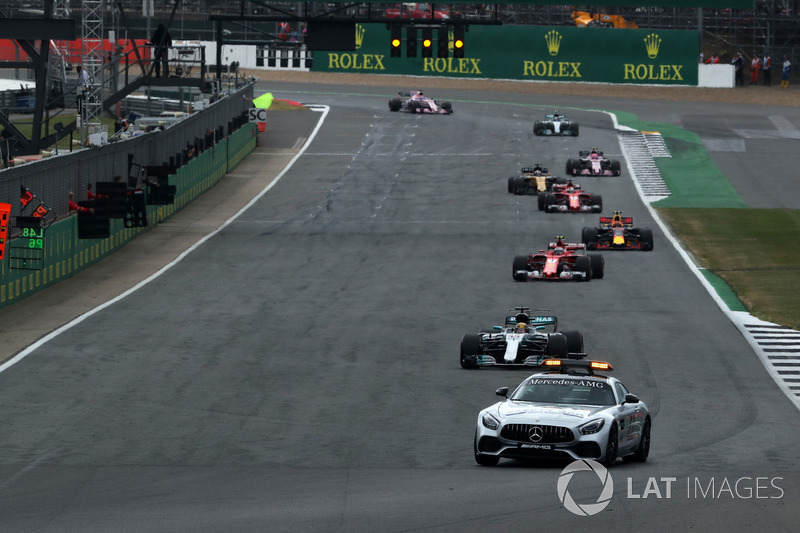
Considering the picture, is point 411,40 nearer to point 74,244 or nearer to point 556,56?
A: point 74,244

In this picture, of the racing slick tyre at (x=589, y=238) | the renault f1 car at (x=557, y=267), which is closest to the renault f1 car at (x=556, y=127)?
the racing slick tyre at (x=589, y=238)

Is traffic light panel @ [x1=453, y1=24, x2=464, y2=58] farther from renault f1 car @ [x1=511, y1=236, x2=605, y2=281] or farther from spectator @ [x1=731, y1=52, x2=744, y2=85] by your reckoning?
spectator @ [x1=731, y1=52, x2=744, y2=85]

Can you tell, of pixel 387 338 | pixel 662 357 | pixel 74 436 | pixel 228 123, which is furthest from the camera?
pixel 228 123

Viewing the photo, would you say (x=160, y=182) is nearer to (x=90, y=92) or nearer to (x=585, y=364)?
(x=90, y=92)

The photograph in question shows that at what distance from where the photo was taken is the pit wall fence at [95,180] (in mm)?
35438

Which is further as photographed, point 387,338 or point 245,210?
point 245,210

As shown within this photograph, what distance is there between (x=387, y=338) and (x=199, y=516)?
52.2 feet

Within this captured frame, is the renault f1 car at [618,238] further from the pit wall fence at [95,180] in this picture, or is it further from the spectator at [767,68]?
the spectator at [767,68]

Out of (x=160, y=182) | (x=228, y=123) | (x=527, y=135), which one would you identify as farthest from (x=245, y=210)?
(x=527, y=135)

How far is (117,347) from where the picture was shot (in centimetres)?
2891

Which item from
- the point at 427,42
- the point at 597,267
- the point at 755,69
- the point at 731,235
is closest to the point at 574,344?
the point at 597,267

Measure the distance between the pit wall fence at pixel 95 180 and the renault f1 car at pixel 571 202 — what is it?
13649 mm

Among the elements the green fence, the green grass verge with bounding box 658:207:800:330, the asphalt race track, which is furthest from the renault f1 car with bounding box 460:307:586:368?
the green fence

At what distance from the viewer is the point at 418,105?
8294 cm
